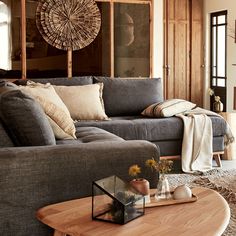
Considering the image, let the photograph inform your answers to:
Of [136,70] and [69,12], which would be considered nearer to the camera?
[69,12]

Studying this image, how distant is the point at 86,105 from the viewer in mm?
5375

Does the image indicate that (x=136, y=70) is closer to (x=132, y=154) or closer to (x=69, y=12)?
(x=69, y=12)

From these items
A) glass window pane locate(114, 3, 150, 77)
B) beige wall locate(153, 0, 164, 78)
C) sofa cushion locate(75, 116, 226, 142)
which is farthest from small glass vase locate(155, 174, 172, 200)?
beige wall locate(153, 0, 164, 78)

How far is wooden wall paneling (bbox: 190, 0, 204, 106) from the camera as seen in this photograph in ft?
31.7

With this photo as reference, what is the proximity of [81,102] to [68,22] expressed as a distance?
171 centimetres

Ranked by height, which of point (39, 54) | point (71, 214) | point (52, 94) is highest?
point (39, 54)

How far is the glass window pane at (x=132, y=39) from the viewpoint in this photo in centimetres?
705

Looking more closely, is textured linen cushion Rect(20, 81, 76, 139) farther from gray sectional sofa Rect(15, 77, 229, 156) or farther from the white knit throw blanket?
the white knit throw blanket

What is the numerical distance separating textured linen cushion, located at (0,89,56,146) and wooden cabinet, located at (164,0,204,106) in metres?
6.65

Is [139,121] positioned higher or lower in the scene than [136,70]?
lower

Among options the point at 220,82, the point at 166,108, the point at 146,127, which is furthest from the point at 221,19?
the point at 146,127

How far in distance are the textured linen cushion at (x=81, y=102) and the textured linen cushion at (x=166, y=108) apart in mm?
515

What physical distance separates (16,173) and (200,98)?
24.8 feet

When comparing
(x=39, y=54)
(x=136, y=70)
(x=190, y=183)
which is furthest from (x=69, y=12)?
(x=190, y=183)
